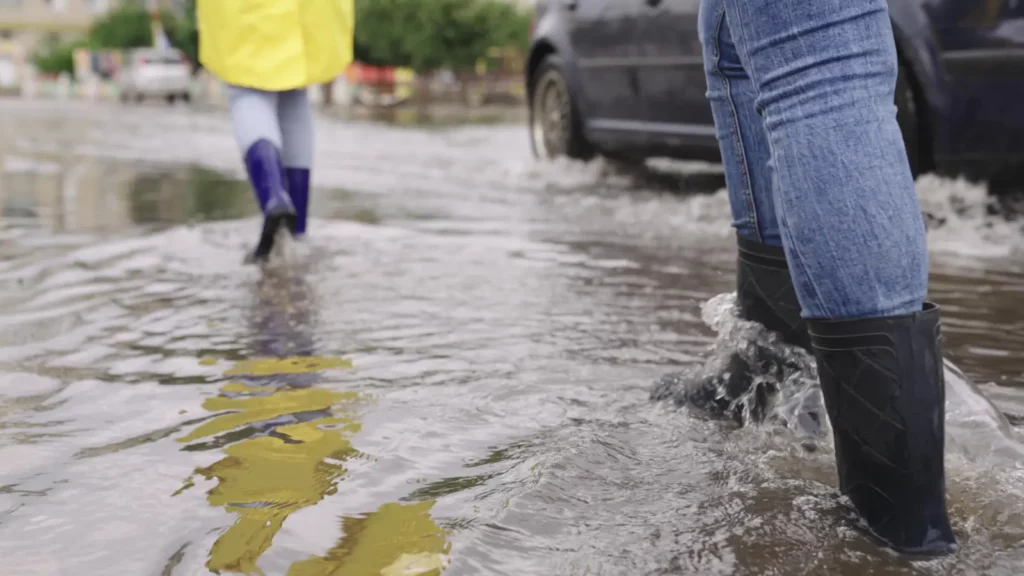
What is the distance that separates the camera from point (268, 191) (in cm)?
404

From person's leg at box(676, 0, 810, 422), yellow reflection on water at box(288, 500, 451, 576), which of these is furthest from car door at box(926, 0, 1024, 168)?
yellow reflection on water at box(288, 500, 451, 576)

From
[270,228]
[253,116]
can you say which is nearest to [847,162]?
[270,228]

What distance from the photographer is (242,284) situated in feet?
12.1

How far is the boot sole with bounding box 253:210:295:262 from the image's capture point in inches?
156

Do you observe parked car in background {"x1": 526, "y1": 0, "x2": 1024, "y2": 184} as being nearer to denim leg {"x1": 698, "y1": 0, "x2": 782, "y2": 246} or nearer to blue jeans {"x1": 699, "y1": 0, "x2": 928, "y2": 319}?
denim leg {"x1": 698, "y1": 0, "x2": 782, "y2": 246}

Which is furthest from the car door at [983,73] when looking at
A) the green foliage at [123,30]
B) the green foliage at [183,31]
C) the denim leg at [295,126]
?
the green foliage at [123,30]

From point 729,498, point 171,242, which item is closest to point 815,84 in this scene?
point 729,498

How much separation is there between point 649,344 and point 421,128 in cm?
1271

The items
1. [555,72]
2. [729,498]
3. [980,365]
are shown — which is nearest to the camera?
[729,498]

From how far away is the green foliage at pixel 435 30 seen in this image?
1288 inches

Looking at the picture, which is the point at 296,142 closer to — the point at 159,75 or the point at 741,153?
the point at 741,153

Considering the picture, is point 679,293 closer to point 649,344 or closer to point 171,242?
point 649,344

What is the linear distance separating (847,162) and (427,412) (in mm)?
978

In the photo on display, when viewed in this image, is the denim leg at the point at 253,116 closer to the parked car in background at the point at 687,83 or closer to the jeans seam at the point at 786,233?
the parked car in background at the point at 687,83
